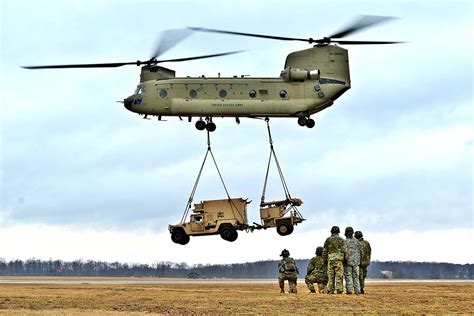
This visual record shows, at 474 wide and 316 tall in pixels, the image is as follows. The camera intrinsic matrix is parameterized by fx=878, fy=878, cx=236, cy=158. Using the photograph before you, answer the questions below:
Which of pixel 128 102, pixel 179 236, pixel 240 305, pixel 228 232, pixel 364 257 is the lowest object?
pixel 240 305

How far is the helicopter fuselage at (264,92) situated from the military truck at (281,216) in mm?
3913

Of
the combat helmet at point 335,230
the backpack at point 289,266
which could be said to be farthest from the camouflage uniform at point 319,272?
the backpack at point 289,266

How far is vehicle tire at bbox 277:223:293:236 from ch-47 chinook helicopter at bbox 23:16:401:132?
15.0 ft

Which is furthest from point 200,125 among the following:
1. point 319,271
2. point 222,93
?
point 319,271

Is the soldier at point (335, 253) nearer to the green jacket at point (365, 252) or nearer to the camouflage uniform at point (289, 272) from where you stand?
the green jacket at point (365, 252)

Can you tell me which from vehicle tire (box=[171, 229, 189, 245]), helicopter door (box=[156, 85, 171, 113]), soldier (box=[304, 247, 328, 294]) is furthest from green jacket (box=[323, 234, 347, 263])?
helicopter door (box=[156, 85, 171, 113])

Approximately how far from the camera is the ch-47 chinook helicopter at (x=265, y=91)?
38.8 m

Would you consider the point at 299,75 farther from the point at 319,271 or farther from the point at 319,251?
the point at 319,271

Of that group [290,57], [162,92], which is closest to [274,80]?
[290,57]

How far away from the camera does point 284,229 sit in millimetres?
38062

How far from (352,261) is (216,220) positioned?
11.7 meters

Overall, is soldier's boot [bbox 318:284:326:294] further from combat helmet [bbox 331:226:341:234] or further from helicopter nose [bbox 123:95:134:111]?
helicopter nose [bbox 123:95:134:111]

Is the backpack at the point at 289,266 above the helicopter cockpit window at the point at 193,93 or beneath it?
beneath

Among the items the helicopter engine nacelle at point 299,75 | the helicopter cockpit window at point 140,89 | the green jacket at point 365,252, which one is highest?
the helicopter engine nacelle at point 299,75
